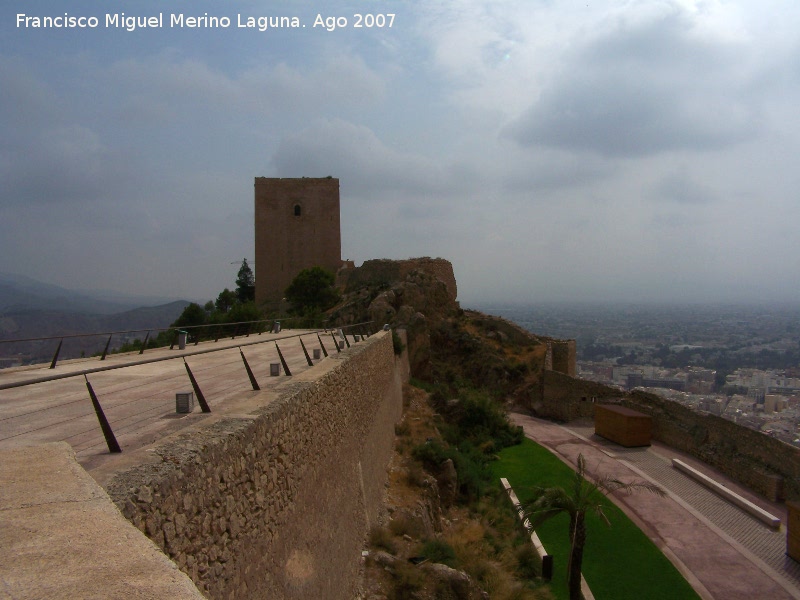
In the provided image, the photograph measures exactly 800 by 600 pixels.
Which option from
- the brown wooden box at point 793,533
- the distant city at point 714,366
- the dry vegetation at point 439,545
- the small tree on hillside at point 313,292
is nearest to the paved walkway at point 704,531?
the brown wooden box at point 793,533

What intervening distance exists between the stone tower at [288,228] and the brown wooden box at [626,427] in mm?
24082

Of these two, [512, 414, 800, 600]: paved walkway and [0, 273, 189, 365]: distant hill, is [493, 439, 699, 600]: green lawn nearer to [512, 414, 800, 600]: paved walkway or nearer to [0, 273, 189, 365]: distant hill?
[512, 414, 800, 600]: paved walkway

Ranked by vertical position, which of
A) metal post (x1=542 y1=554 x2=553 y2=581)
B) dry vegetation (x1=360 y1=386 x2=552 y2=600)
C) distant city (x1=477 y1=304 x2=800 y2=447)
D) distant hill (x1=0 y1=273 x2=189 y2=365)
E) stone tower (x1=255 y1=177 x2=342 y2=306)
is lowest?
distant city (x1=477 y1=304 x2=800 y2=447)

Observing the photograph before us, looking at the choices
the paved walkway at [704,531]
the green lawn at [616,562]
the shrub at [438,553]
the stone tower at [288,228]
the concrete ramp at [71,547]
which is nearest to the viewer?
the concrete ramp at [71,547]

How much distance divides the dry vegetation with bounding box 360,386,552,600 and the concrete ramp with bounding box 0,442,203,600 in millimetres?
5174

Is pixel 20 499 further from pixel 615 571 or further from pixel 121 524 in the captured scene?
pixel 615 571

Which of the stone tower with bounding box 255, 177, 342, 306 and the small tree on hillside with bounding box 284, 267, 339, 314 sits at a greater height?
the stone tower with bounding box 255, 177, 342, 306

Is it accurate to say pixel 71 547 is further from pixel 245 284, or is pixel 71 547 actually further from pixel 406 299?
pixel 245 284

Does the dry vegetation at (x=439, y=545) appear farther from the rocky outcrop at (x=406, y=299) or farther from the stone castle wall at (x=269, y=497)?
the rocky outcrop at (x=406, y=299)

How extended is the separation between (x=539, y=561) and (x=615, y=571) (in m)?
1.61

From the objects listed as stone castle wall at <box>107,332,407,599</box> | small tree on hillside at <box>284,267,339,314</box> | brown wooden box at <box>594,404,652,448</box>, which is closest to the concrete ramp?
stone castle wall at <box>107,332,407,599</box>

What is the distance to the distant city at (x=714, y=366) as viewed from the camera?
2492 centimetres

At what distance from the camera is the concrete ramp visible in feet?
5.54

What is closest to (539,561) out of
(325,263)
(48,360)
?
(48,360)
